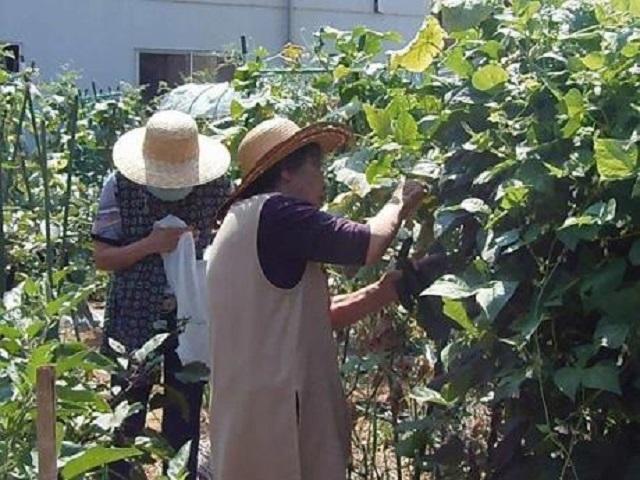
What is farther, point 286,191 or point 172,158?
point 172,158

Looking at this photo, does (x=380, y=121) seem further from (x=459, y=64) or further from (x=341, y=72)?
(x=341, y=72)

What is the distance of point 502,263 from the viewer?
2.33 meters

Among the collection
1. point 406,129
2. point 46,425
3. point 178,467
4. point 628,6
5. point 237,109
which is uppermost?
point 628,6

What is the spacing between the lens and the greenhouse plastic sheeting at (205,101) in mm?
4566

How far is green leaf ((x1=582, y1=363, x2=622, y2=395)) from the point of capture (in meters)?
2.13

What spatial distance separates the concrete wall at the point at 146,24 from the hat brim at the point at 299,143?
1141 cm

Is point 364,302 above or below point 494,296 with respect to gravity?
below

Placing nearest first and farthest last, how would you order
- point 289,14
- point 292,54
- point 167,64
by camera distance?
point 292,54
point 167,64
point 289,14

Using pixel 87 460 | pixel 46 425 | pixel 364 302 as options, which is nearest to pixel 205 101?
pixel 364 302

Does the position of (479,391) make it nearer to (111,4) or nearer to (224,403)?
(224,403)

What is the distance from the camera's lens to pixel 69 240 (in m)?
6.09

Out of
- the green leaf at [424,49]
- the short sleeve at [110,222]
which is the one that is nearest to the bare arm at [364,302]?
the green leaf at [424,49]

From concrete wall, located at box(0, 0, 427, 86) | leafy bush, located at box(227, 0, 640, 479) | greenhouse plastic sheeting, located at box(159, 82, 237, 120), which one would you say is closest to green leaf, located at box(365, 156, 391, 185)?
leafy bush, located at box(227, 0, 640, 479)

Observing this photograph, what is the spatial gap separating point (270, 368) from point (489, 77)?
912 mm
